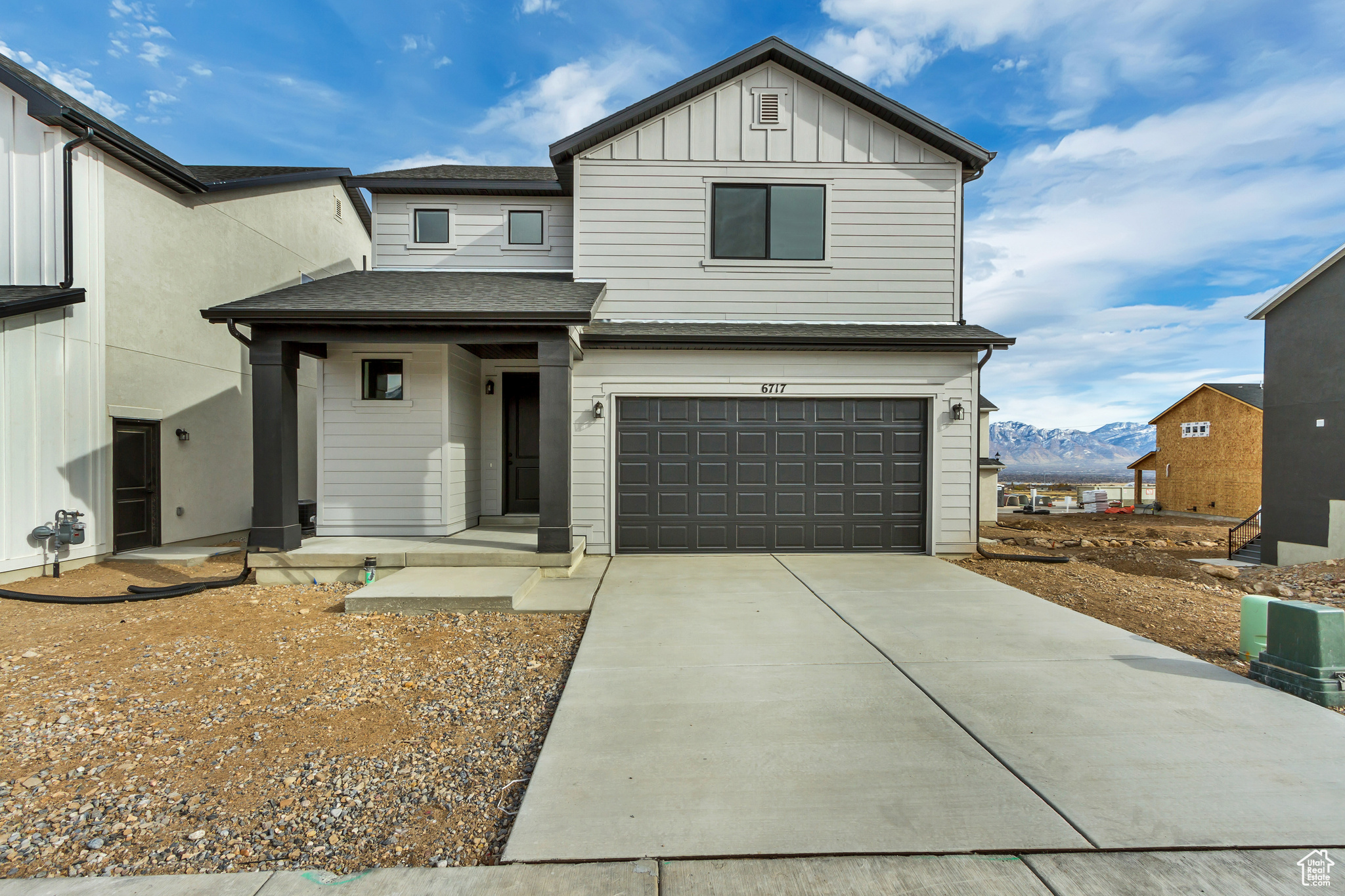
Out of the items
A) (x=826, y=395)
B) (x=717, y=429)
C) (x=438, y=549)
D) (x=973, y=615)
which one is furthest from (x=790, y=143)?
(x=438, y=549)

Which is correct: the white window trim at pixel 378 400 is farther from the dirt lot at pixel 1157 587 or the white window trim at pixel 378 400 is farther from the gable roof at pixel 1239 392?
the gable roof at pixel 1239 392

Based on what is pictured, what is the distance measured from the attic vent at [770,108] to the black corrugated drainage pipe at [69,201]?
8851 millimetres

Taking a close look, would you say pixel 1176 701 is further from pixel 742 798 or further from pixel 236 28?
pixel 236 28

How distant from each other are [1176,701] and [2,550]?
11267mm

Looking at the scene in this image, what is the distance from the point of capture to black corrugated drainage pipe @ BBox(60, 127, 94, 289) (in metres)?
7.36

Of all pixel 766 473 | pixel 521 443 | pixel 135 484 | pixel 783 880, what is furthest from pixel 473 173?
pixel 783 880

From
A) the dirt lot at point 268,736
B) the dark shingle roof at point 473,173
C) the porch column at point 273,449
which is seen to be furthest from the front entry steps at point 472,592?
the dark shingle roof at point 473,173

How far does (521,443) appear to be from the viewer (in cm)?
948

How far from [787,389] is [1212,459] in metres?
28.5

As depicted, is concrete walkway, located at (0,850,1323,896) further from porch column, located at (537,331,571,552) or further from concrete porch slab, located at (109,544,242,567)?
concrete porch slab, located at (109,544,242,567)

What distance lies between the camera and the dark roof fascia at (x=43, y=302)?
21.6 feet

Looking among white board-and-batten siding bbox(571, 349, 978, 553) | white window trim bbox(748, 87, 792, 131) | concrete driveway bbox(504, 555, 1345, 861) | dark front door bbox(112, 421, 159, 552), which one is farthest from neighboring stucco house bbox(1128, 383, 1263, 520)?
dark front door bbox(112, 421, 159, 552)

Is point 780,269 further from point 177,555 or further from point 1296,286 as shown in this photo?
point 1296,286

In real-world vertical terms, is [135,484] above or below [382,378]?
below
